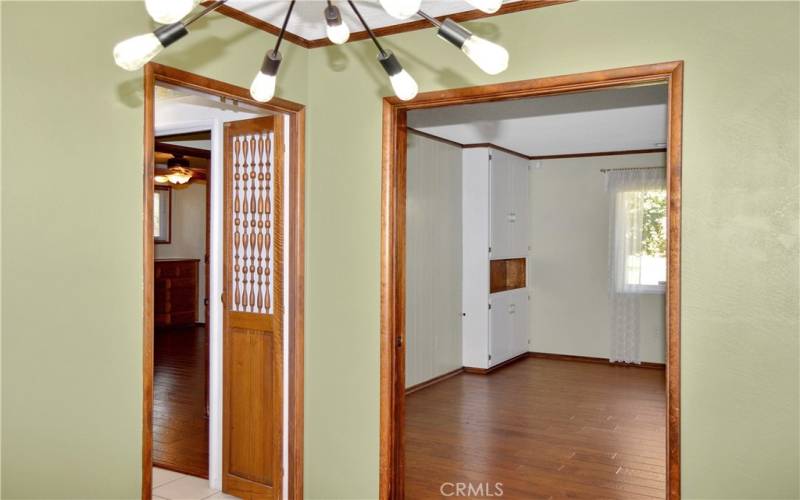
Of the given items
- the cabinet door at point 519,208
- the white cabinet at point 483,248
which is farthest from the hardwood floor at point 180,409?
the cabinet door at point 519,208

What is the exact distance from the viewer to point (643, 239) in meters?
7.50

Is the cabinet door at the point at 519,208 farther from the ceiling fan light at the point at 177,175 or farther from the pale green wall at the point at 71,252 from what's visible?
the pale green wall at the point at 71,252

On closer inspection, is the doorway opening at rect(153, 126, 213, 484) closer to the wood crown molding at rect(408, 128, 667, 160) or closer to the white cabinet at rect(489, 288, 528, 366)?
the wood crown molding at rect(408, 128, 667, 160)

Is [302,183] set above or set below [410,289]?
above

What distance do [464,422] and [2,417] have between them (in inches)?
145

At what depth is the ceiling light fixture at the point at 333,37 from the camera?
4.44ft

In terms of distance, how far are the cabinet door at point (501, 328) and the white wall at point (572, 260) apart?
2.31 ft

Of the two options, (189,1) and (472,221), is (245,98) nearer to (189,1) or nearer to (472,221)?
(189,1)

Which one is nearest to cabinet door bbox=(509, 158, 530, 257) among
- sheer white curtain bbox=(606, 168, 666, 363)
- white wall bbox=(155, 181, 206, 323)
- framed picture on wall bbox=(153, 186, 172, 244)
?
sheer white curtain bbox=(606, 168, 666, 363)

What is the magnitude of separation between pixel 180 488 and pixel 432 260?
10.8 ft

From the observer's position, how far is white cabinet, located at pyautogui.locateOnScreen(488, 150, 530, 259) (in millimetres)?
7094

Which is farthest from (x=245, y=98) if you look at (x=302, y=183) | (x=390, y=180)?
(x=390, y=180)

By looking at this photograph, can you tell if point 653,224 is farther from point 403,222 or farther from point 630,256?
point 403,222

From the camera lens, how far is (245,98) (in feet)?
10.0
